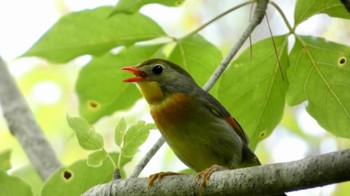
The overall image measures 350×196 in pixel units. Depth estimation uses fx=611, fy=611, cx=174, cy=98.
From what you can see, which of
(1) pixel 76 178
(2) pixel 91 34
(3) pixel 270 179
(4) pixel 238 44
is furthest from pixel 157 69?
(3) pixel 270 179

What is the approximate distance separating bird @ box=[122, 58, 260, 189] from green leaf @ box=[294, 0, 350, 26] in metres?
0.66

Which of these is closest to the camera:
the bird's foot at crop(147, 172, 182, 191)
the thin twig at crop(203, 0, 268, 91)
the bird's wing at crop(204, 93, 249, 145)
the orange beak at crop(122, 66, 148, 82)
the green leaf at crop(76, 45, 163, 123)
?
the bird's foot at crop(147, 172, 182, 191)

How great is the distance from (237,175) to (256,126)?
127 centimetres

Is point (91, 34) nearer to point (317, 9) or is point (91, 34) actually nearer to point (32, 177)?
point (317, 9)

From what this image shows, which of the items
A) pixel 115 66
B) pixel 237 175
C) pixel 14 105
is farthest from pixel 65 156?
pixel 237 175

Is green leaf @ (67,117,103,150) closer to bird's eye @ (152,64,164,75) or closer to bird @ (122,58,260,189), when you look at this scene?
bird @ (122,58,260,189)

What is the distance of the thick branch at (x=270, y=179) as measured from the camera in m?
1.87

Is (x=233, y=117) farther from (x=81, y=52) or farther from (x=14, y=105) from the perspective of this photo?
(x=14, y=105)

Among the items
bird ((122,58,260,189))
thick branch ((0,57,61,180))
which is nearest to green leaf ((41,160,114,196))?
bird ((122,58,260,189))

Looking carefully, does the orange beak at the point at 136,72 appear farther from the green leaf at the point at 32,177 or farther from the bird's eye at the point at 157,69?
the green leaf at the point at 32,177

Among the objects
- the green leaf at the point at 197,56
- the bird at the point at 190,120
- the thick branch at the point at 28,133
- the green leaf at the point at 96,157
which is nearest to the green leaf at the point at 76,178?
the green leaf at the point at 96,157

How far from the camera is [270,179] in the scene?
2.06 m

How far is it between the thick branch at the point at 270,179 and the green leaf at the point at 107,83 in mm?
1296

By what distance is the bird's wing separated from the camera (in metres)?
3.50
